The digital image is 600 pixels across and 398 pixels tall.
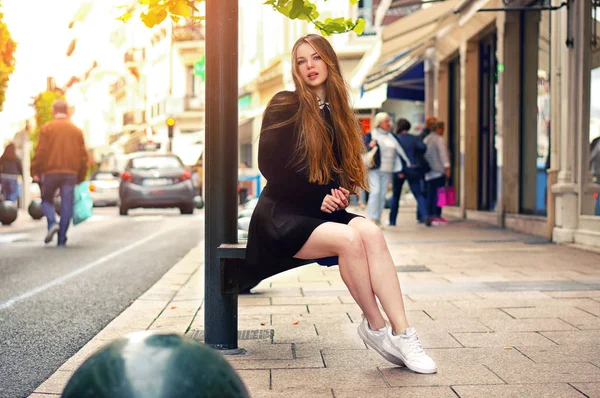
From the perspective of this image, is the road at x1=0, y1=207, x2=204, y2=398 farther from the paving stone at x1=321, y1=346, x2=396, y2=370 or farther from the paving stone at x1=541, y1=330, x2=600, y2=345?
the paving stone at x1=541, y1=330, x2=600, y2=345

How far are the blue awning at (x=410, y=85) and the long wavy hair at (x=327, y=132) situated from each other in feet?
54.0

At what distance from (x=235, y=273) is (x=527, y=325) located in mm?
1732

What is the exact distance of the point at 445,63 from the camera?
1873 cm

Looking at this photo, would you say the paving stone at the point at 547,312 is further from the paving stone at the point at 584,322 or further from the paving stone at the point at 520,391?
the paving stone at the point at 520,391

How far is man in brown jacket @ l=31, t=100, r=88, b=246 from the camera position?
11453mm

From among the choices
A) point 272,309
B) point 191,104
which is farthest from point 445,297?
point 191,104

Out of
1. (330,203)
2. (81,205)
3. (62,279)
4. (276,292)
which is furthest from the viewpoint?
(81,205)

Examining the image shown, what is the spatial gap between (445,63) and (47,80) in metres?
87.9

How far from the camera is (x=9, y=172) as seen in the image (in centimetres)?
1841

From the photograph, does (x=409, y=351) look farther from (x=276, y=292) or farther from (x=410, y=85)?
(x=410, y=85)

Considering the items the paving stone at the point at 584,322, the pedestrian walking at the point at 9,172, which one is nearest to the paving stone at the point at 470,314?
the paving stone at the point at 584,322

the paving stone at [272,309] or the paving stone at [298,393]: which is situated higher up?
the paving stone at [298,393]

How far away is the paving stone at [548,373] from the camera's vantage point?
3619mm

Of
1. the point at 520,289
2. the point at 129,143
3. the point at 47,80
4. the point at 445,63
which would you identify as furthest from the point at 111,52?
the point at 520,289
